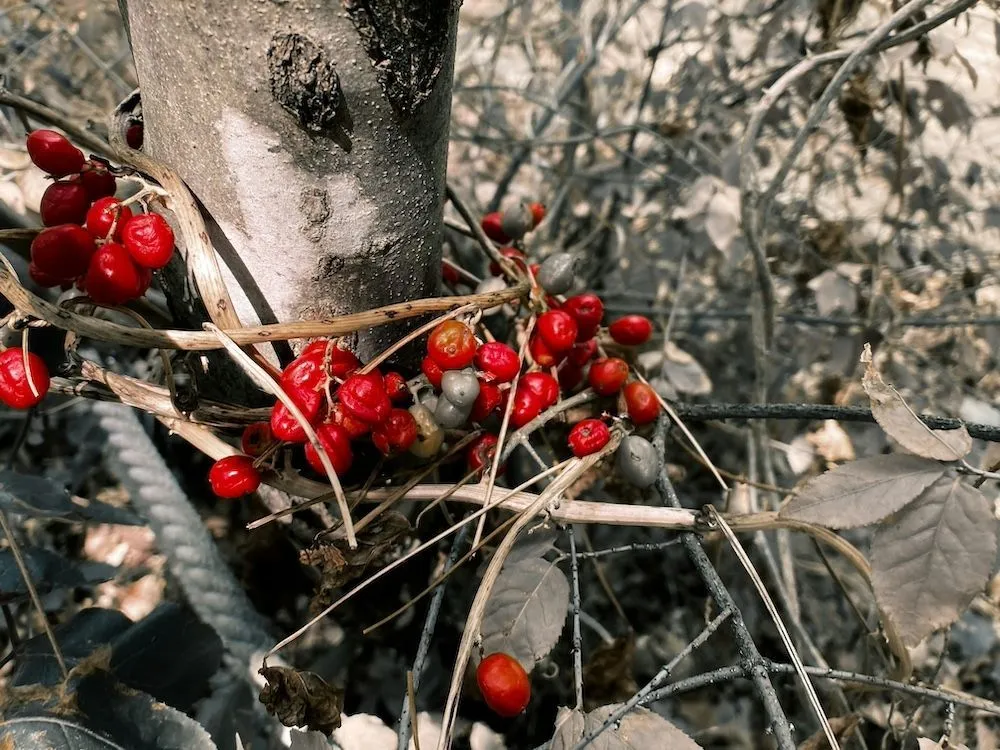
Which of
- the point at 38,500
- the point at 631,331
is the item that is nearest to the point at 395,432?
the point at 631,331

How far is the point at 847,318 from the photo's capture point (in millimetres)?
1615

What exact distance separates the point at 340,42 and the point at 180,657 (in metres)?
0.73

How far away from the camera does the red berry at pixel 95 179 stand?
702 millimetres

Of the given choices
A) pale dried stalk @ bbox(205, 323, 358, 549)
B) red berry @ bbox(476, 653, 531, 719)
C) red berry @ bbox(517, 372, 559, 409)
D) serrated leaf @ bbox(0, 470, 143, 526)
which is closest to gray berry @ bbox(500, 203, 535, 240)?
red berry @ bbox(517, 372, 559, 409)

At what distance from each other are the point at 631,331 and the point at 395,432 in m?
0.38

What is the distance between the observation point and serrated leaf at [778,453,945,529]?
22.1 inches

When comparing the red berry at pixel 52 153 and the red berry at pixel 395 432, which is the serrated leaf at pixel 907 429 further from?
the red berry at pixel 52 153

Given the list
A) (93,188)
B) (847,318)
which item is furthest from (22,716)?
(847,318)

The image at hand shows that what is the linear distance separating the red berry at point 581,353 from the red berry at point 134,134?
1.74ft

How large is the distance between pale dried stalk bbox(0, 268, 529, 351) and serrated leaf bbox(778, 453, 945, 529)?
1.27ft

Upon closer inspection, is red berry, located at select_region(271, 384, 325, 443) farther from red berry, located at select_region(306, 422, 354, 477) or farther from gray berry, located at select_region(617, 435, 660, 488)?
gray berry, located at select_region(617, 435, 660, 488)

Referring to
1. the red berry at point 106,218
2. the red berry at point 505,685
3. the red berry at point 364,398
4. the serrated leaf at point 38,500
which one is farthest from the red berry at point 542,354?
the serrated leaf at point 38,500

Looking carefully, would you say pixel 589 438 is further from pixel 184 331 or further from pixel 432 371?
pixel 184 331

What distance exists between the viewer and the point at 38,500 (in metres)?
0.89
